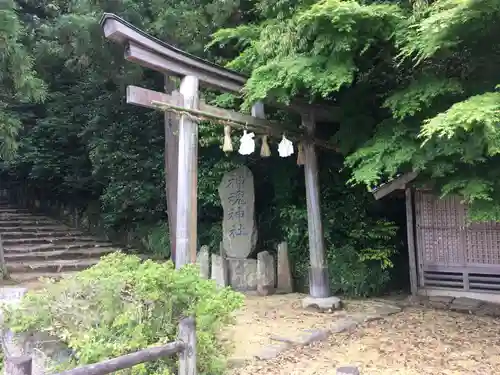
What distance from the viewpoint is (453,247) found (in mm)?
8617

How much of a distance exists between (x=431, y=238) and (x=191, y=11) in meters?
6.69

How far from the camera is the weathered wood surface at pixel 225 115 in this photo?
5.62 meters

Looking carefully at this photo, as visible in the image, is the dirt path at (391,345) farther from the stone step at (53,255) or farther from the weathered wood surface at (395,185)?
the stone step at (53,255)

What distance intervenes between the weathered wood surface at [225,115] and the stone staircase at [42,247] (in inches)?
237

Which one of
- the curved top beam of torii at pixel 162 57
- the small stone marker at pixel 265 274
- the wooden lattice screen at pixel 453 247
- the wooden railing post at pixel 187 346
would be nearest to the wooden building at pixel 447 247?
the wooden lattice screen at pixel 453 247

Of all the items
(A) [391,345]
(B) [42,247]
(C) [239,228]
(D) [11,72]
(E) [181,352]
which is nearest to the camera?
(E) [181,352]

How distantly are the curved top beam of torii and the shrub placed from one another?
106 inches

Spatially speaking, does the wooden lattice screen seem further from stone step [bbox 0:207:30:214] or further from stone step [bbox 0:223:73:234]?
stone step [bbox 0:207:30:214]

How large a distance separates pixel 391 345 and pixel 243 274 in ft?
14.2

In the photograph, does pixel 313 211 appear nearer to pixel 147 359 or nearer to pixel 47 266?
pixel 147 359

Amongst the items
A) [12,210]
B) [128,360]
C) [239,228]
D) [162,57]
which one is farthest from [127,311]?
[12,210]

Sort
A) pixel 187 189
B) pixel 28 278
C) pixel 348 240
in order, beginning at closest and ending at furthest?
pixel 187 189 < pixel 348 240 < pixel 28 278

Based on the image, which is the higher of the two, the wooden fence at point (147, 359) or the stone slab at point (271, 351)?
the wooden fence at point (147, 359)

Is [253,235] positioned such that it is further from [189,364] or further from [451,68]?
[189,364]
